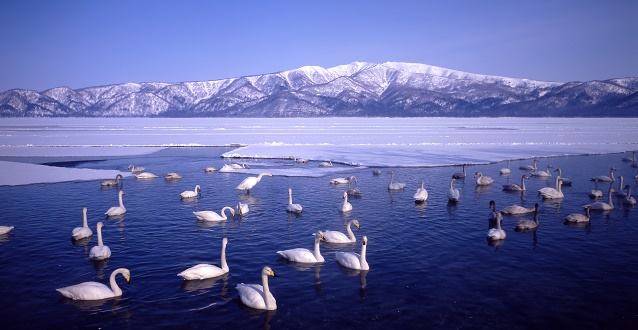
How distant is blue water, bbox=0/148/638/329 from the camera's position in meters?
9.73

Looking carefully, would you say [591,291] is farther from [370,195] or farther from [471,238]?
[370,195]

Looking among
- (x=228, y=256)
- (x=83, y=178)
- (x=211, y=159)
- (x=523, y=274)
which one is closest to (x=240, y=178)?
(x=83, y=178)

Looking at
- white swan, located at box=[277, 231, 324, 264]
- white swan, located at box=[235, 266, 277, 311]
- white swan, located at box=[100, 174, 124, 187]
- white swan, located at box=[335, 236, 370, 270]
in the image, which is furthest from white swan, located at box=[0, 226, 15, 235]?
white swan, located at box=[335, 236, 370, 270]

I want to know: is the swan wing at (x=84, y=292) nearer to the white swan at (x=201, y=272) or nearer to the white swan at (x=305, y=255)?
the white swan at (x=201, y=272)

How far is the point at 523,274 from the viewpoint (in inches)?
477

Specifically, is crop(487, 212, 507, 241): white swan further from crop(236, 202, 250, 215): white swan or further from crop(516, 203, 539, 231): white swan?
crop(236, 202, 250, 215): white swan

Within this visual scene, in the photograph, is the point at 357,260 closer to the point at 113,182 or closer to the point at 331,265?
the point at 331,265

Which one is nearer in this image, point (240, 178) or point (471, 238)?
point (471, 238)

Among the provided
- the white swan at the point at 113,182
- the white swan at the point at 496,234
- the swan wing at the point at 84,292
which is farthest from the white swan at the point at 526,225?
the white swan at the point at 113,182

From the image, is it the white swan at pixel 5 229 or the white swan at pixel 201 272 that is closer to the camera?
the white swan at pixel 201 272

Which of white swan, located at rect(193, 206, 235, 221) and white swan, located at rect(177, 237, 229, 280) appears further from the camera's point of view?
white swan, located at rect(193, 206, 235, 221)

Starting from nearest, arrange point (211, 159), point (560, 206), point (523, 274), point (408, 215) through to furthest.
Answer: point (523, 274), point (408, 215), point (560, 206), point (211, 159)

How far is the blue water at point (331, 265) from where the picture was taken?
9.73 m

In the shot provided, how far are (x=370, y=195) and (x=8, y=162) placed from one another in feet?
92.6
